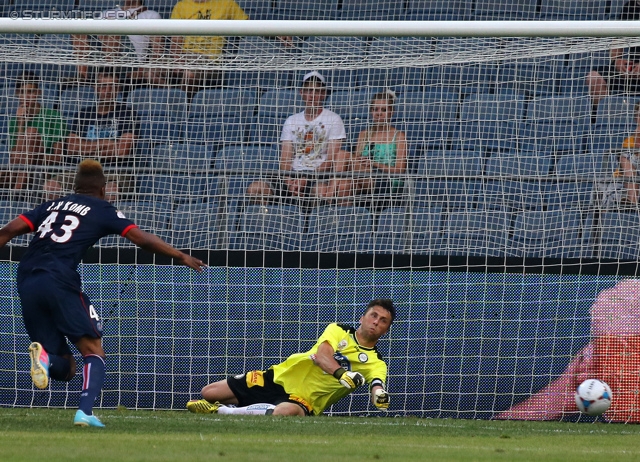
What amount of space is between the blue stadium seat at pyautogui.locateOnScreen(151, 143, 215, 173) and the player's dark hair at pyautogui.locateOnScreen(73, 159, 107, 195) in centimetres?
304

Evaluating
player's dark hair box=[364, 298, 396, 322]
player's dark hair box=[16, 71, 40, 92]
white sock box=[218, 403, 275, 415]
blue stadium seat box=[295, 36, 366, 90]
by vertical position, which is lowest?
white sock box=[218, 403, 275, 415]

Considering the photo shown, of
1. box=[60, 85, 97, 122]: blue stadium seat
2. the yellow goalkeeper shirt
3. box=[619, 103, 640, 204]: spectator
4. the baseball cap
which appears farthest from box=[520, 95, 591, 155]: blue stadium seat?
box=[60, 85, 97, 122]: blue stadium seat

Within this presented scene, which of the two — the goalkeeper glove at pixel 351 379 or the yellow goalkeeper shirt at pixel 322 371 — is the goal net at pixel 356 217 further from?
the goalkeeper glove at pixel 351 379

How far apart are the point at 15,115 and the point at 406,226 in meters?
4.07

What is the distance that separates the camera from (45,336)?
26.2 feet

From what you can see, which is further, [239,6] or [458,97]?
[239,6]

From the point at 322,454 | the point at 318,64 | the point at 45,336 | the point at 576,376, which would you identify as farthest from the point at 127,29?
the point at 576,376

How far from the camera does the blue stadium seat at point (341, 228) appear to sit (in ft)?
35.9

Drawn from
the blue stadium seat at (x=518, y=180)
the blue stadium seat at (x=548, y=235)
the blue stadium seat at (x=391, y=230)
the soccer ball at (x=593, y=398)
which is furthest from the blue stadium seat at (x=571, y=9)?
the soccer ball at (x=593, y=398)

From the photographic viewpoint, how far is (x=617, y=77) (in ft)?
36.0

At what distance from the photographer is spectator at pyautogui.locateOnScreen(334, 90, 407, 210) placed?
35.8 ft

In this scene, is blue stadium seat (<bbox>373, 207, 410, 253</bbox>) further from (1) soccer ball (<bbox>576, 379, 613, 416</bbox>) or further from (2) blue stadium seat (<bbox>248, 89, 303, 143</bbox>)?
(1) soccer ball (<bbox>576, 379, 613, 416</bbox>)

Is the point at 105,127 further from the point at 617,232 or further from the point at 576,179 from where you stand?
the point at 617,232

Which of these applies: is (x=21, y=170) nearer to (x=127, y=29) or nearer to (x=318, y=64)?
(x=127, y=29)
